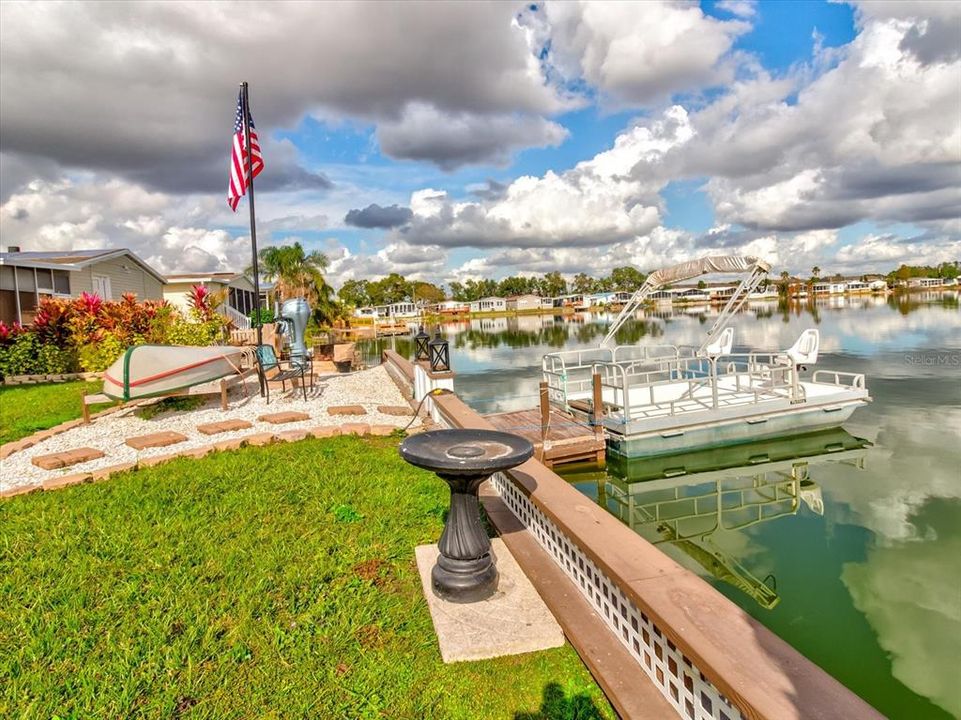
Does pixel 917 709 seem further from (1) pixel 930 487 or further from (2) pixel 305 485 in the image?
(1) pixel 930 487

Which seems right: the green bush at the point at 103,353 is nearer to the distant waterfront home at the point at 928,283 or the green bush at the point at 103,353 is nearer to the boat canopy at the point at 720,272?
the boat canopy at the point at 720,272

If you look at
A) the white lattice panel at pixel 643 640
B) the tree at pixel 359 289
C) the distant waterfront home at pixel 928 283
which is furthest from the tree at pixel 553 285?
the white lattice panel at pixel 643 640

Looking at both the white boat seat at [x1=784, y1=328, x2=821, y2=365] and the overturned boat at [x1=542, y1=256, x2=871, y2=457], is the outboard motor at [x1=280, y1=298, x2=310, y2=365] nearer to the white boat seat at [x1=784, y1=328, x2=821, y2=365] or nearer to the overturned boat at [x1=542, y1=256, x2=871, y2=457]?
the overturned boat at [x1=542, y1=256, x2=871, y2=457]

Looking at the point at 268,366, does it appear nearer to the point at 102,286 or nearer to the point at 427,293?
the point at 102,286

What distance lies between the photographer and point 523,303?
129125 millimetres

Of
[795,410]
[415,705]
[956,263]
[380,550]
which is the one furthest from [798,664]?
[956,263]

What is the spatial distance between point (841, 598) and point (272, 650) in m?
5.57

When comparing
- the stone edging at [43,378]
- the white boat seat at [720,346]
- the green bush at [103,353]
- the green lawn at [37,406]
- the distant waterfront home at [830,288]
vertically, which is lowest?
the green lawn at [37,406]

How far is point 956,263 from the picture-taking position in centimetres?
17012

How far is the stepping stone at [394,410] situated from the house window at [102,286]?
62.0 ft

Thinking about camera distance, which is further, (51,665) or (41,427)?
(41,427)

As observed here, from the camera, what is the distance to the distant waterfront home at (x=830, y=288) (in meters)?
160

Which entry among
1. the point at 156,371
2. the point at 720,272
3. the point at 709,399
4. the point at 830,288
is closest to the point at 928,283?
the point at 830,288

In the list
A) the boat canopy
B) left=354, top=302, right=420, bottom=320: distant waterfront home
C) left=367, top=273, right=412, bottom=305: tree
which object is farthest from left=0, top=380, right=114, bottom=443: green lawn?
left=367, top=273, right=412, bottom=305: tree
